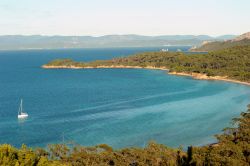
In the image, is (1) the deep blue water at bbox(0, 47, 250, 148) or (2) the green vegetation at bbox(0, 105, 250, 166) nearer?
(2) the green vegetation at bbox(0, 105, 250, 166)

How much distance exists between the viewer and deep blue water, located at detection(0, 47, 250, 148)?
2227 inches

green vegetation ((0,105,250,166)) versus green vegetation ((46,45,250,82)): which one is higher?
green vegetation ((46,45,250,82))

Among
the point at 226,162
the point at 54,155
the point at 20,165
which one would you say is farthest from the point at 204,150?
the point at 20,165

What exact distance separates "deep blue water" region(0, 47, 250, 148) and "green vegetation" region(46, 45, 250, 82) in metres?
13.5

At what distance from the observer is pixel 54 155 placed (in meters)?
38.0

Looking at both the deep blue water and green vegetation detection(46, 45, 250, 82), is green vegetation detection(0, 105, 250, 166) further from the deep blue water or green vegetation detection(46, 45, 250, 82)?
green vegetation detection(46, 45, 250, 82)

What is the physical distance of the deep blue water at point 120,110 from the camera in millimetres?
56562

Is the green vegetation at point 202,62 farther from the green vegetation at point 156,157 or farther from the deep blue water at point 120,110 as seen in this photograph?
the green vegetation at point 156,157

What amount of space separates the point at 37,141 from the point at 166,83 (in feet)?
219

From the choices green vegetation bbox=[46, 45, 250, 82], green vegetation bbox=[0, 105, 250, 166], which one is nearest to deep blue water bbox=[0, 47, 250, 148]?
green vegetation bbox=[46, 45, 250, 82]

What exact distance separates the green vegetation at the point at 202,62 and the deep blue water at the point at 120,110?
13.5 meters

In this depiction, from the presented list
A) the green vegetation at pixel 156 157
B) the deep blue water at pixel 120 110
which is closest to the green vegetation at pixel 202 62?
the deep blue water at pixel 120 110

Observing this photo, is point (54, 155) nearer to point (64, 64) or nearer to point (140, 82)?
point (140, 82)

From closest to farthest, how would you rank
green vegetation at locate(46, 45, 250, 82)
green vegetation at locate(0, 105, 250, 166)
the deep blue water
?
1. green vegetation at locate(0, 105, 250, 166)
2. the deep blue water
3. green vegetation at locate(46, 45, 250, 82)
